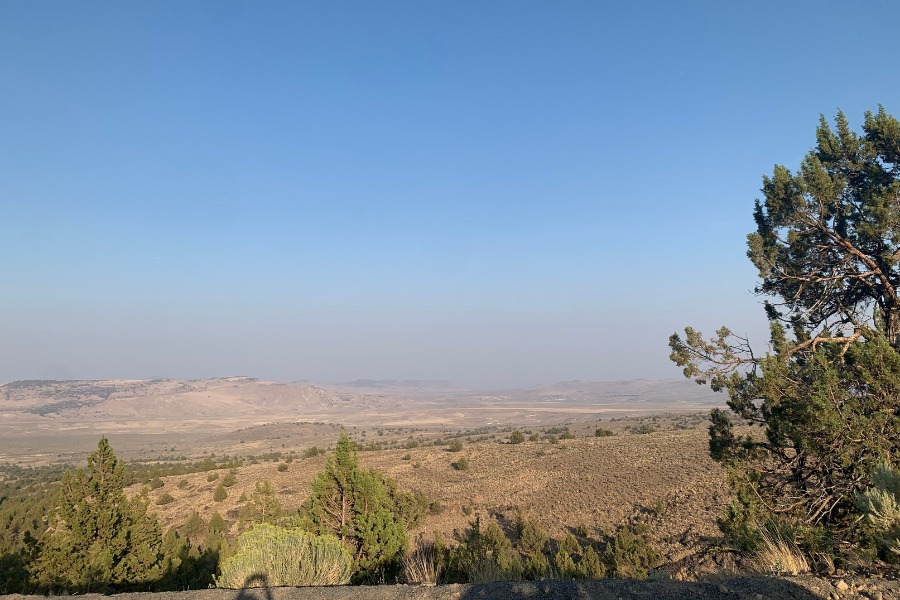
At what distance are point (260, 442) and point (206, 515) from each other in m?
55.2

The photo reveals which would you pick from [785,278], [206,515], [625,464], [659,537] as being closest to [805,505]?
[785,278]

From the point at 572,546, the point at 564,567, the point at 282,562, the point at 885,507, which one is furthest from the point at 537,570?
the point at 885,507

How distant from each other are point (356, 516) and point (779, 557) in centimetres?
907

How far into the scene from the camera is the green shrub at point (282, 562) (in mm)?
8672

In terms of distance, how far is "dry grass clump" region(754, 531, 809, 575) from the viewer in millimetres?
7239

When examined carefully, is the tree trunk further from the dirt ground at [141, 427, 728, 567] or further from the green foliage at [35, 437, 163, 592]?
the green foliage at [35, 437, 163, 592]

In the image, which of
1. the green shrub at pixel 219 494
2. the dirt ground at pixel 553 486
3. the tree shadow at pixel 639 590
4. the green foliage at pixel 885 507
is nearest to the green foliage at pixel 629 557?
the dirt ground at pixel 553 486

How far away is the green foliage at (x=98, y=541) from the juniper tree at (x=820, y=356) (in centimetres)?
1278

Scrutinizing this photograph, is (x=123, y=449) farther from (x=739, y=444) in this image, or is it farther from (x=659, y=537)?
(x=739, y=444)

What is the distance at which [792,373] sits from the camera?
9344 mm

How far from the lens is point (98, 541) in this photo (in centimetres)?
1130

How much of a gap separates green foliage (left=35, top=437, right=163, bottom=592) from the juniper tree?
12783mm

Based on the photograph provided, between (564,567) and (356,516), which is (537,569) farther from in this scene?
(356,516)

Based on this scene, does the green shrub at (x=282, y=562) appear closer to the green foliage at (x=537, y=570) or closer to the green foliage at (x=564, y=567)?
the green foliage at (x=537, y=570)
